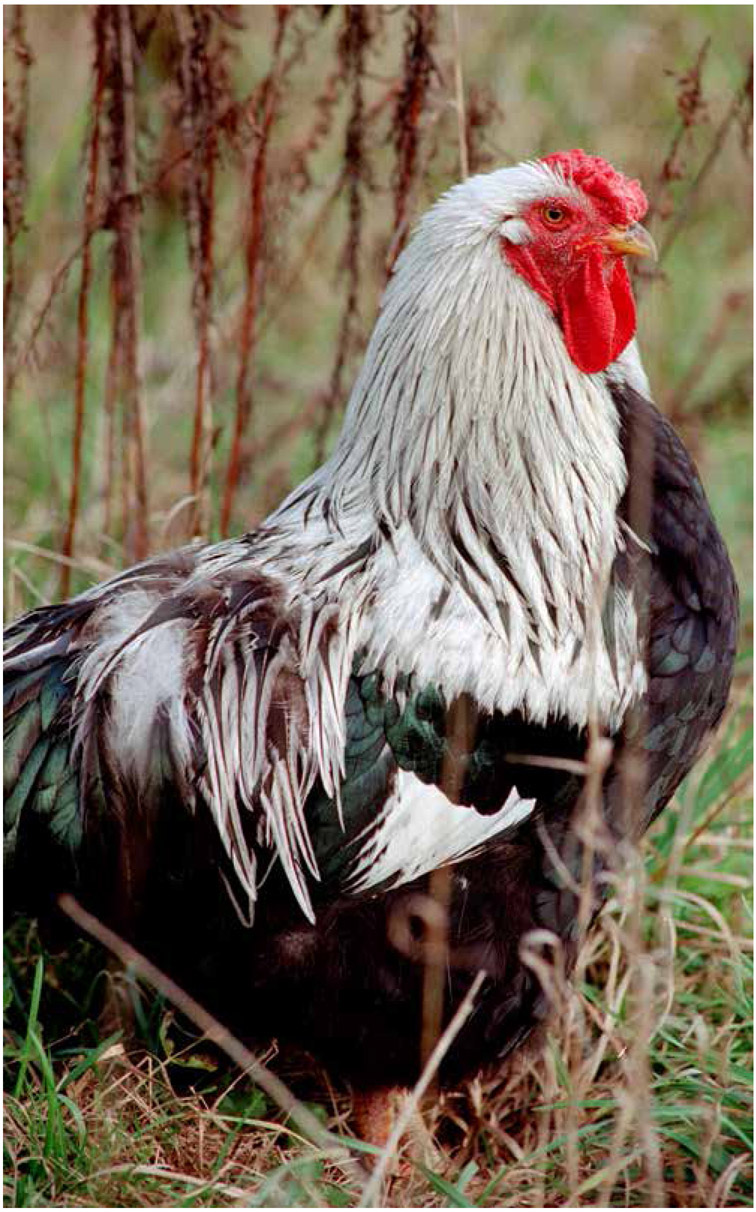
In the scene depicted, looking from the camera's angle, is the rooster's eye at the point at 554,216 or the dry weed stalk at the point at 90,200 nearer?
the rooster's eye at the point at 554,216

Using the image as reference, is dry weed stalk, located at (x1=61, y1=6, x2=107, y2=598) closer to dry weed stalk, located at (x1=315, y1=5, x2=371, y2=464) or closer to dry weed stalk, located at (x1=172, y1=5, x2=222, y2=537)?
dry weed stalk, located at (x1=172, y1=5, x2=222, y2=537)

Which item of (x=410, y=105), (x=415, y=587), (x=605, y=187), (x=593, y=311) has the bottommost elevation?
(x=415, y=587)

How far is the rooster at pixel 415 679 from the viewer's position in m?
2.64

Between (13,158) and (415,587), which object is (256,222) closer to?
(13,158)

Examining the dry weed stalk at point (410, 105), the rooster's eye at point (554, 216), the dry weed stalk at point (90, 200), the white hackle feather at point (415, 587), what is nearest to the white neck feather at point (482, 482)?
the white hackle feather at point (415, 587)

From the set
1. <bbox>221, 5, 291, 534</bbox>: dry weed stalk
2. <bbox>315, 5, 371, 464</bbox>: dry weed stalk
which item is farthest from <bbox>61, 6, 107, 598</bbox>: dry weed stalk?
<bbox>315, 5, 371, 464</bbox>: dry weed stalk

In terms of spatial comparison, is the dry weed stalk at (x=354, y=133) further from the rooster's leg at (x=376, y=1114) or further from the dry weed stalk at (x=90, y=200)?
the rooster's leg at (x=376, y=1114)

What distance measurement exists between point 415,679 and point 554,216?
99 centimetres

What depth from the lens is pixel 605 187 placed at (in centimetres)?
280

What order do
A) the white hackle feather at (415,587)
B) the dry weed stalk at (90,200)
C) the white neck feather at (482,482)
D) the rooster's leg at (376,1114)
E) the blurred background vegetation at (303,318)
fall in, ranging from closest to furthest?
1. the white hackle feather at (415,587)
2. the white neck feather at (482,482)
3. the blurred background vegetation at (303,318)
4. the rooster's leg at (376,1114)
5. the dry weed stalk at (90,200)

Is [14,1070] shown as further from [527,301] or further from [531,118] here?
[531,118]

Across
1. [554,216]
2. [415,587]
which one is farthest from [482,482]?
[554,216]

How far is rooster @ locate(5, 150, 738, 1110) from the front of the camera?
2.64m

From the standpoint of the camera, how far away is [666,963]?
3.36 metres
